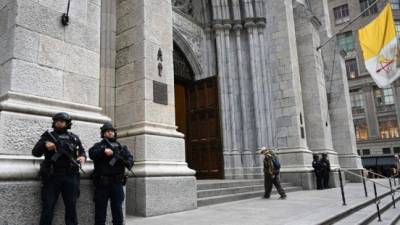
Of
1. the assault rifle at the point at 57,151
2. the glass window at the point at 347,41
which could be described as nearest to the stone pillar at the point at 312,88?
the assault rifle at the point at 57,151

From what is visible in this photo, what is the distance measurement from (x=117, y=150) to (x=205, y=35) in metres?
10.8

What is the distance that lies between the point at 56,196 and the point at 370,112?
127ft

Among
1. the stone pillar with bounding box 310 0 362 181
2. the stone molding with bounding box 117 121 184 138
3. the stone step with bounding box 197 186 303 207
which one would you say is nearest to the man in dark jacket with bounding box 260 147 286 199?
the stone step with bounding box 197 186 303 207

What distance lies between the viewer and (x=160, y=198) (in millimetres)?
6375

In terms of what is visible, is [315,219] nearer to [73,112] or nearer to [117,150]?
[117,150]

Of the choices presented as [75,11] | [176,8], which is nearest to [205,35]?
[176,8]

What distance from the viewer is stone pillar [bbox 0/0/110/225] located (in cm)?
407

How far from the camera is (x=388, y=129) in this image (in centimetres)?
3531

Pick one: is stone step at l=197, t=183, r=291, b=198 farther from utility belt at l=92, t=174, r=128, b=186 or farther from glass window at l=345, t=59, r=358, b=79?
glass window at l=345, t=59, r=358, b=79

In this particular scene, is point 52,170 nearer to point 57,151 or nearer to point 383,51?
point 57,151

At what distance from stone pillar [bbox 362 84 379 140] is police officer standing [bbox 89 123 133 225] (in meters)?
37.2

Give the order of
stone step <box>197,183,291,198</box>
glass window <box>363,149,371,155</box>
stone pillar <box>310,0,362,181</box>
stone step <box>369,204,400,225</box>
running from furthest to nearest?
glass window <box>363,149,371,155</box>, stone pillar <box>310,0,362,181</box>, stone step <box>197,183,291,198</box>, stone step <box>369,204,400,225</box>

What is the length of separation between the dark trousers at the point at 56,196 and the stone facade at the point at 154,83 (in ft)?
1.06

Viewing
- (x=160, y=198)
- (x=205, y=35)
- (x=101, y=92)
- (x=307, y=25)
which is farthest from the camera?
(x=307, y=25)
